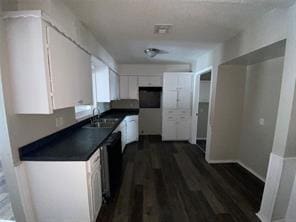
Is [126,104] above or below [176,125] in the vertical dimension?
above

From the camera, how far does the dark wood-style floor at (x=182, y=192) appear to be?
6.56 ft

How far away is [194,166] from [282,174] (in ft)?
5.68

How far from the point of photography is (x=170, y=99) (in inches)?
192

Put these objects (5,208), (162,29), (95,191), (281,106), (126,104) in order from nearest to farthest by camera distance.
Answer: (281,106) → (95,191) → (5,208) → (162,29) → (126,104)

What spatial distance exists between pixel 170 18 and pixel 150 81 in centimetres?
324

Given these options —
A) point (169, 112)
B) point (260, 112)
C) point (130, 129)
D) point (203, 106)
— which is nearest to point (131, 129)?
point (130, 129)

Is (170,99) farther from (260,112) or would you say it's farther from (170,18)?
(170,18)

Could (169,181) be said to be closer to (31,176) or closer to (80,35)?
(31,176)

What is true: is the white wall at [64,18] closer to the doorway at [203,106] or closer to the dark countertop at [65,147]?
the dark countertop at [65,147]

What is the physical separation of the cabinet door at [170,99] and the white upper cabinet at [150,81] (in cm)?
58

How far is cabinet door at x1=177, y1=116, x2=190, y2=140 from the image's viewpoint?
4941 millimetres

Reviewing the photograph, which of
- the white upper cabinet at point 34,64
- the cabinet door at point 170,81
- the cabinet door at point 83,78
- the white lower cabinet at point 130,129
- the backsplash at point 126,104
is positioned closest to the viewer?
the white upper cabinet at point 34,64

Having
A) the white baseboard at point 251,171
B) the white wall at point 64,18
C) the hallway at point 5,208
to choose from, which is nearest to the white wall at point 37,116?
the white wall at point 64,18

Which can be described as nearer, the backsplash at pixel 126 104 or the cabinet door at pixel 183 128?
the cabinet door at pixel 183 128
